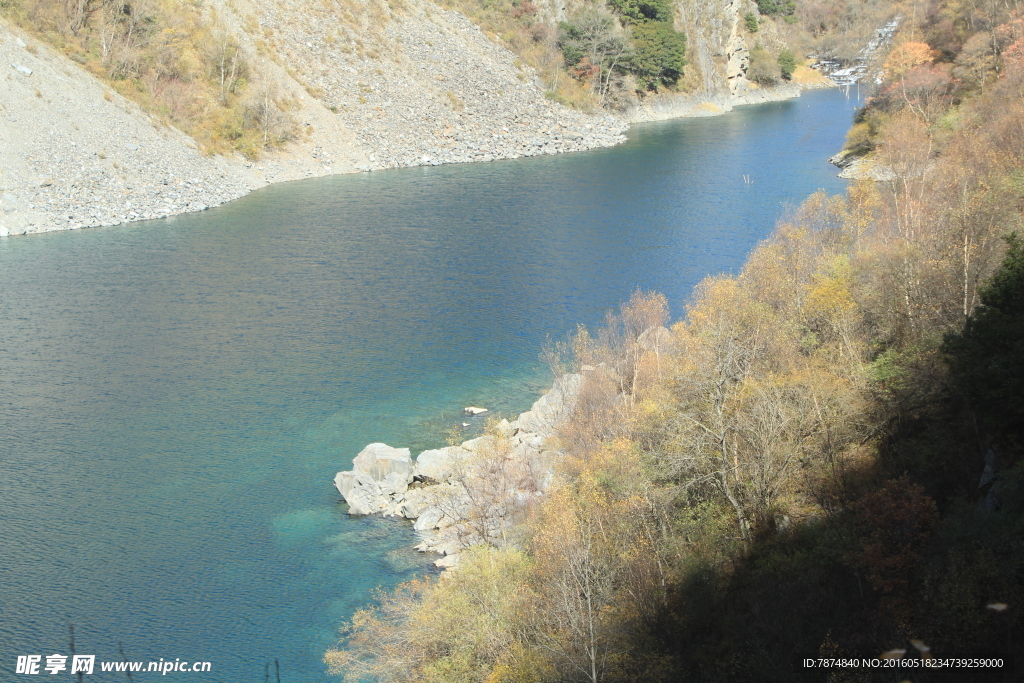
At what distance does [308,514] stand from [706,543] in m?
14.7

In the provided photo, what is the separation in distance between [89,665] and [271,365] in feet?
65.6

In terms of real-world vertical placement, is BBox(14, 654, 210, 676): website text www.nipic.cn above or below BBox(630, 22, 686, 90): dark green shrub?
below

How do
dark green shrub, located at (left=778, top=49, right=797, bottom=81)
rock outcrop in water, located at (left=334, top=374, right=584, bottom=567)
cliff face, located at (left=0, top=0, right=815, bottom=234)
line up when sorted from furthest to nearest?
dark green shrub, located at (left=778, top=49, right=797, bottom=81) < cliff face, located at (left=0, top=0, right=815, bottom=234) < rock outcrop in water, located at (left=334, top=374, right=584, bottom=567)

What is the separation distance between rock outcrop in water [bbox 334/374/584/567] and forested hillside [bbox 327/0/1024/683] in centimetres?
117

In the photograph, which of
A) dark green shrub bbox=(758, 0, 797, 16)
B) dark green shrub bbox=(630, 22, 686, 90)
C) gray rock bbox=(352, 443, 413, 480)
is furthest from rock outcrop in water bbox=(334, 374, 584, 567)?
dark green shrub bbox=(758, 0, 797, 16)

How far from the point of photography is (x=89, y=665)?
2311 cm

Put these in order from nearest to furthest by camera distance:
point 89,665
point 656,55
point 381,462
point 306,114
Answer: point 89,665, point 381,462, point 306,114, point 656,55

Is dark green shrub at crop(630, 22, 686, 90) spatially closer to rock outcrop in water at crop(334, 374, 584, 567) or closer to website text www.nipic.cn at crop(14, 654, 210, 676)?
rock outcrop in water at crop(334, 374, 584, 567)

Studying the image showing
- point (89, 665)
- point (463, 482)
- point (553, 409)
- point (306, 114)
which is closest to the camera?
point (89, 665)

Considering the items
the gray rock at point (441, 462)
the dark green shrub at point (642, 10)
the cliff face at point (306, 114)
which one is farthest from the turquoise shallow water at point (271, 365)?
the dark green shrub at point (642, 10)

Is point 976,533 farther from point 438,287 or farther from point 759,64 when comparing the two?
point 759,64

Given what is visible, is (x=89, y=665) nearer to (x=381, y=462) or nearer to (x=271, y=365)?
(x=381, y=462)

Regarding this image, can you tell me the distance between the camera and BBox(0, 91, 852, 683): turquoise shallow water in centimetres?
2577

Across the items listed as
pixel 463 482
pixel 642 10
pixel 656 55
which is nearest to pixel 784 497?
pixel 463 482
